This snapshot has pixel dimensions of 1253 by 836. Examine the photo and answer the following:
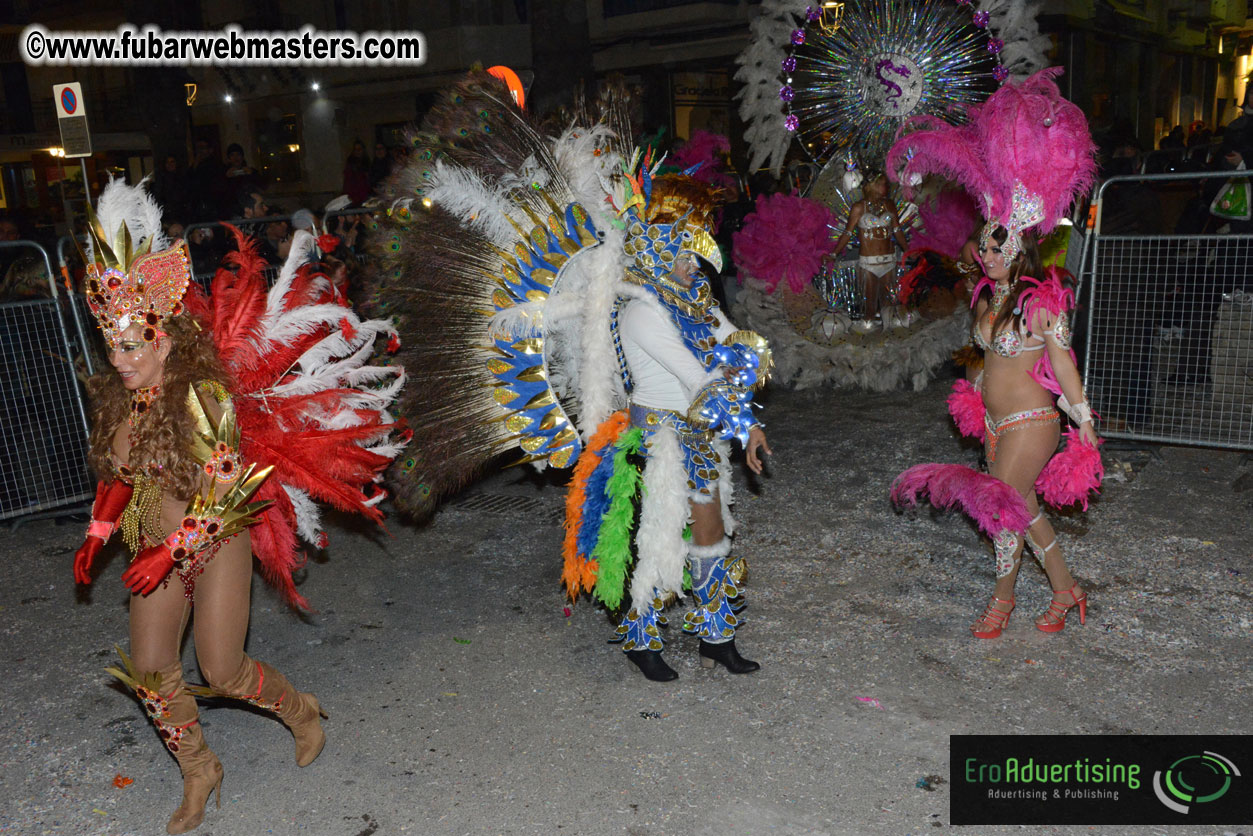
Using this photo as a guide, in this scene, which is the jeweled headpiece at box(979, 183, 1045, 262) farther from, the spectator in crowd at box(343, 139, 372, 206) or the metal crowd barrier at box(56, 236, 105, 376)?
the spectator in crowd at box(343, 139, 372, 206)

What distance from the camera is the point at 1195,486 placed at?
6.03m

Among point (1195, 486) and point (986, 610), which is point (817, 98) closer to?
point (1195, 486)

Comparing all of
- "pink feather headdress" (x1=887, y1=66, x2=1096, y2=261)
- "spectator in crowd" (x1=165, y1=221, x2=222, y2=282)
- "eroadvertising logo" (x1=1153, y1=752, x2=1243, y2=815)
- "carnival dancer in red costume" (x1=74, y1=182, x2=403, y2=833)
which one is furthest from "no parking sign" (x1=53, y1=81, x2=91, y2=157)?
"eroadvertising logo" (x1=1153, y1=752, x2=1243, y2=815)

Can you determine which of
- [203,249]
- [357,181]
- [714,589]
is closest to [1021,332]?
[714,589]

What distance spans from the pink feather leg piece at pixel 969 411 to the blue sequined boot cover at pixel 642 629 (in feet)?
5.54

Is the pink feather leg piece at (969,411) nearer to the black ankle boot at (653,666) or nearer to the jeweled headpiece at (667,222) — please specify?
the jeweled headpiece at (667,222)

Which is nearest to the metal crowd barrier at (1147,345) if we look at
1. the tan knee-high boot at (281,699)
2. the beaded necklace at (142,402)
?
the tan knee-high boot at (281,699)

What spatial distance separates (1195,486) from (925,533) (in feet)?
6.33

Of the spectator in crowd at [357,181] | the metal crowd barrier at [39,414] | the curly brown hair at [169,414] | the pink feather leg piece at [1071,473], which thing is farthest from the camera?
the spectator in crowd at [357,181]

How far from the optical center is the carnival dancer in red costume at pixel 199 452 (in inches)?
121

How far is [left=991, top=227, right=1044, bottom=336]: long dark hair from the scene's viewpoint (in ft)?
13.0

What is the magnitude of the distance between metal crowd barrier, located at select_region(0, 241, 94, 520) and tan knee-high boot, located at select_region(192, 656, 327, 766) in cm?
390

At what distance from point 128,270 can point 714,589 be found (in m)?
2.47

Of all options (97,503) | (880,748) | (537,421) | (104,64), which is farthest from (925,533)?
(104,64)
